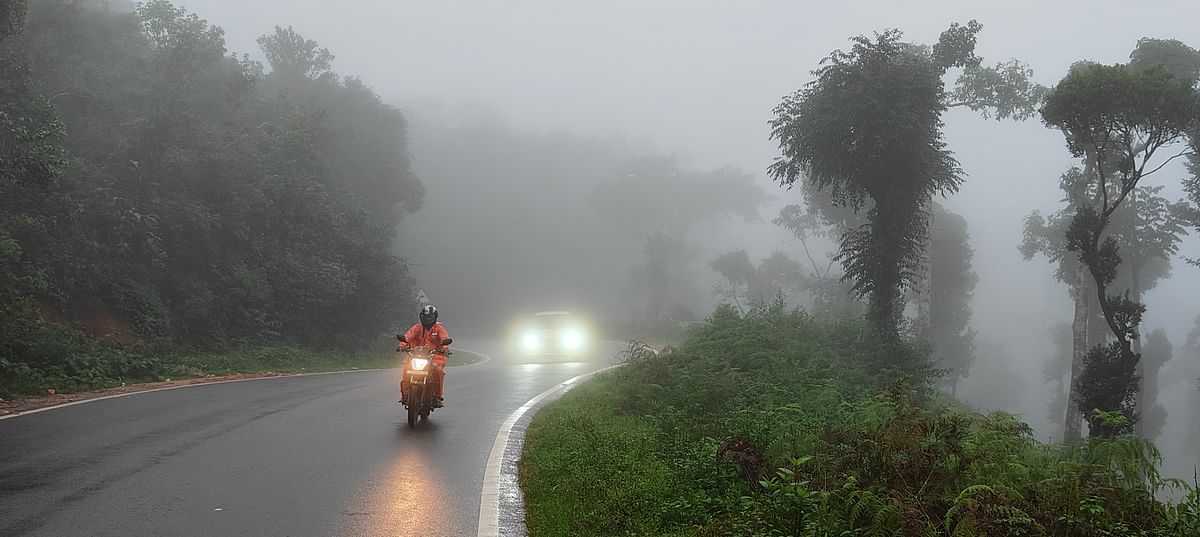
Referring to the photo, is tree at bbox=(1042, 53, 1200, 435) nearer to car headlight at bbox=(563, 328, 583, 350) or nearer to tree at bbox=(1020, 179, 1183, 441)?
tree at bbox=(1020, 179, 1183, 441)

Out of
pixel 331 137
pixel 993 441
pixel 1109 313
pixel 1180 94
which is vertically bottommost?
pixel 993 441

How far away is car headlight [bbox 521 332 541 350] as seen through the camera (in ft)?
113

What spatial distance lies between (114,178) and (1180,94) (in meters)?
28.8

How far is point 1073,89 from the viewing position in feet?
58.0

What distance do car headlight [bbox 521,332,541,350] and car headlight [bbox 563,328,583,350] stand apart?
4.02 feet

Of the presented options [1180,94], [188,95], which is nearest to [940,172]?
[1180,94]

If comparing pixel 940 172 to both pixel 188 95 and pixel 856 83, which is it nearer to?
pixel 856 83

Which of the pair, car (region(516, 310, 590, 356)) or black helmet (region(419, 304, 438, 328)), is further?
car (region(516, 310, 590, 356))

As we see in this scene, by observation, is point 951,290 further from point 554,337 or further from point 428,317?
point 428,317

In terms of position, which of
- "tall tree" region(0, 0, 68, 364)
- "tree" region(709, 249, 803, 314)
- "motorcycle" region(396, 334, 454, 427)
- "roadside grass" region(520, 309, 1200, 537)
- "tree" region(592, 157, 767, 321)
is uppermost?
"tree" region(592, 157, 767, 321)

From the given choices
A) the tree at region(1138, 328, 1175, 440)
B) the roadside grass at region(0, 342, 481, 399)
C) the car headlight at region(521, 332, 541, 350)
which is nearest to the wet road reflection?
the roadside grass at region(0, 342, 481, 399)

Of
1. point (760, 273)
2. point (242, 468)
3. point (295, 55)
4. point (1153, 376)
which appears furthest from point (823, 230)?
point (242, 468)

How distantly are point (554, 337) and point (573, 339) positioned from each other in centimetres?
88

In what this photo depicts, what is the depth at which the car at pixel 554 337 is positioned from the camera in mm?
34156
